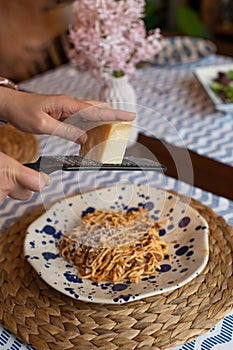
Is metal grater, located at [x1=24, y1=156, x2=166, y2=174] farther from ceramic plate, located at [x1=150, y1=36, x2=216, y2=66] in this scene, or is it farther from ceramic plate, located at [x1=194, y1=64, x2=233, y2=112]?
ceramic plate, located at [x1=150, y1=36, x2=216, y2=66]

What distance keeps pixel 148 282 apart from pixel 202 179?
1.37ft

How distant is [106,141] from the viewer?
953 mm

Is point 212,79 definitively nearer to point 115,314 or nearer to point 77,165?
point 77,165

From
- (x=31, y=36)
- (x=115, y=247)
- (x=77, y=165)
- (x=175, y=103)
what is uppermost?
(x=77, y=165)

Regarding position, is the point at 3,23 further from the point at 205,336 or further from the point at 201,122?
the point at 205,336

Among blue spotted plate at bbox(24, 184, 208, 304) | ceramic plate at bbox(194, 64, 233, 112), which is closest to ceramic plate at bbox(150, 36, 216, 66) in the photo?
ceramic plate at bbox(194, 64, 233, 112)

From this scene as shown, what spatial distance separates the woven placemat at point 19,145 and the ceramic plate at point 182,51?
0.66 meters

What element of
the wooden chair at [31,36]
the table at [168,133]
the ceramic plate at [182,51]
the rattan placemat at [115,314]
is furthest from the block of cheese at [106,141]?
the wooden chair at [31,36]

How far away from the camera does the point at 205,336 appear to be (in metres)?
0.84

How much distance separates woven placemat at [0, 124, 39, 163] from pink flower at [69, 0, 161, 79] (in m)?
0.24

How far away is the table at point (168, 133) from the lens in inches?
34.4

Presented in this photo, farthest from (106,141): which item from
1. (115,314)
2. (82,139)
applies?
(115,314)

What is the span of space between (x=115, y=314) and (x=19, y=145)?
652mm

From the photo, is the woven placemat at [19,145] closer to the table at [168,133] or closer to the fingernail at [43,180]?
the table at [168,133]
